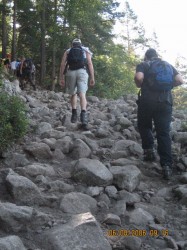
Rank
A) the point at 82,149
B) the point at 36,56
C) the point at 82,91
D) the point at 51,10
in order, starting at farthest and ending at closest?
the point at 36,56 → the point at 51,10 → the point at 82,91 → the point at 82,149

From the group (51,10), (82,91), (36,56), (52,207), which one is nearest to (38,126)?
(82,91)

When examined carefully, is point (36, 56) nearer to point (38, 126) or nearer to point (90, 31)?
point (90, 31)

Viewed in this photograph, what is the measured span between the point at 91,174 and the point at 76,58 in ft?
11.9

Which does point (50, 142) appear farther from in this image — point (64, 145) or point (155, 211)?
point (155, 211)

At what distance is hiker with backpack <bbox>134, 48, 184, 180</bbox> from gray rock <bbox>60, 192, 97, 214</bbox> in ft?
5.45

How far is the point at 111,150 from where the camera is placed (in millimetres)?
6227

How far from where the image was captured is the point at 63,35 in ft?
70.7

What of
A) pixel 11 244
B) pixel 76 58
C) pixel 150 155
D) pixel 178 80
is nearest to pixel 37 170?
pixel 11 244

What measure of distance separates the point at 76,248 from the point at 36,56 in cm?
2640

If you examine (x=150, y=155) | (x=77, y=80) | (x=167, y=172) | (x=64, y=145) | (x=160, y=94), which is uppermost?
(x=77, y=80)

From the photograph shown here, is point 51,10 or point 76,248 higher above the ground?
point 51,10

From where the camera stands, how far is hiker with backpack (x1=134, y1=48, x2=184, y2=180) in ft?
17.0

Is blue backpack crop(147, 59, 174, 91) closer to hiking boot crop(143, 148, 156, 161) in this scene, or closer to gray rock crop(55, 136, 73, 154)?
hiking boot crop(143, 148, 156, 161)

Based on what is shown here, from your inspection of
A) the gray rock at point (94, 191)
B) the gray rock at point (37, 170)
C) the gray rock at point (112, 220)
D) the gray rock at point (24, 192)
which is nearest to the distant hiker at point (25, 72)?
the gray rock at point (37, 170)
